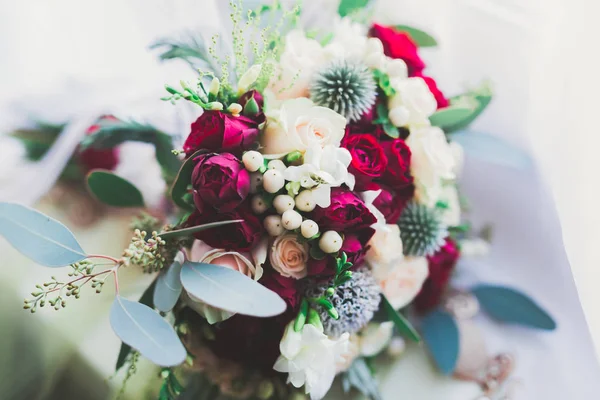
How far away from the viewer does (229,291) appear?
54 cm

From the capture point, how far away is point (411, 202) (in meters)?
0.76

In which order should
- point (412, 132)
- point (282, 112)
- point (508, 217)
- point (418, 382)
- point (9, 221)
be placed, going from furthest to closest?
1. point (508, 217)
2. point (418, 382)
3. point (412, 132)
4. point (282, 112)
5. point (9, 221)

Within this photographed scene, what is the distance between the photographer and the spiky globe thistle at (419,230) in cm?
75

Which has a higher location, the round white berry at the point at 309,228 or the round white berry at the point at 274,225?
the round white berry at the point at 309,228

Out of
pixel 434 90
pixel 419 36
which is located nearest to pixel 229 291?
pixel 434 90

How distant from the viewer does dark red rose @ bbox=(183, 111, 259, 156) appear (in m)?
0.58

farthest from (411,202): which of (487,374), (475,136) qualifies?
(487,374)

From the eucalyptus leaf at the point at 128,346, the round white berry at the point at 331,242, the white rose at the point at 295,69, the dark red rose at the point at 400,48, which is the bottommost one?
the eucalyptus leaf at the point at 128,346

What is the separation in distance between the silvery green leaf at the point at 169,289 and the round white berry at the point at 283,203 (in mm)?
139

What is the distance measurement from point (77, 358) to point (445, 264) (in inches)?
23.9

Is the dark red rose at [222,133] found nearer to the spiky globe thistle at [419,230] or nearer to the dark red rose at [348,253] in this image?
the dark red rose at [348,253]

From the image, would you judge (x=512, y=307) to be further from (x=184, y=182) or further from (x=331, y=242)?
(x=184, y=182)

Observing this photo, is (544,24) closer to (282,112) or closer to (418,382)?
(282,112)

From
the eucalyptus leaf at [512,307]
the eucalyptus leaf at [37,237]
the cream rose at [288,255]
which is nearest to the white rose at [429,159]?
the cream rose at [288,255]
